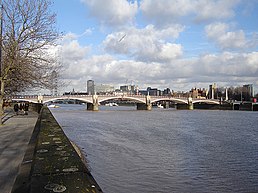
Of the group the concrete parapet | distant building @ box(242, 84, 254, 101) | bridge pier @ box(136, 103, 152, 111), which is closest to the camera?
the concrete parapet

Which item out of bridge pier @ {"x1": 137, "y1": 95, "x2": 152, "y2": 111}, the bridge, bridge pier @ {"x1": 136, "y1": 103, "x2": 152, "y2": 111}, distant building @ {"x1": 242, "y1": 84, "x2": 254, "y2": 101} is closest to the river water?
the bridge

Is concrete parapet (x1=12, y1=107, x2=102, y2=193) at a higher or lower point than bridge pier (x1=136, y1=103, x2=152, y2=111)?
higher

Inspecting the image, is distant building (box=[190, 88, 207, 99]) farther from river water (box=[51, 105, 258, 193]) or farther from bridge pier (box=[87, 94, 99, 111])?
river water (box=[51, 105, 258, 193])

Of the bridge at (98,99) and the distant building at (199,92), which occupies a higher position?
the distant building at (199,92)

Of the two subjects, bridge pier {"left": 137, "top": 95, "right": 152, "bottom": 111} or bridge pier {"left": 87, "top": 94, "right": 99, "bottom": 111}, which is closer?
bridge pier {"left": 87, "top": 94, "right": 99, "bottom": 111}

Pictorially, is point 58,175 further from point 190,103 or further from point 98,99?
point 190,103

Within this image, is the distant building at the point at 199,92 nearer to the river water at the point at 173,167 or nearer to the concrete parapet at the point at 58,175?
the river water at the point at 173,167

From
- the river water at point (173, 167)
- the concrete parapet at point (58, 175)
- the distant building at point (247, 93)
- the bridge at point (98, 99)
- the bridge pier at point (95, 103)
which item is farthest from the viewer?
the distant building at point (247, 93)

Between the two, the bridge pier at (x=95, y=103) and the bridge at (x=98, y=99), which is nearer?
the bridge at (x=98, y=99)

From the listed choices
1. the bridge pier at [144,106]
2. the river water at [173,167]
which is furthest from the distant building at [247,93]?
the river water at [173,167]

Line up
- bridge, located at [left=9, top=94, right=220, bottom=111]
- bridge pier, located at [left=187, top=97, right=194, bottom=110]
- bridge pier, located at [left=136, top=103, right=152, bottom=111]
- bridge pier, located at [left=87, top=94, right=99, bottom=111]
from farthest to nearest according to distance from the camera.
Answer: bridge pier, located at [left=187, top=97, right=194, bottom=110], bridge pier, located at [left=136, top=103, right=152, bottom=111], bridge pier, located at [left=87, top=94, right=99, bottom=111], bridge, located at [left=9, top=94, right=220, bottom=111]

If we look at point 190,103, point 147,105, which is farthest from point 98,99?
point 190,103

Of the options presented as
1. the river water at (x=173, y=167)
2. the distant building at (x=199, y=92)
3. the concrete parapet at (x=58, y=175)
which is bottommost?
the river water at (x=173, y=167)

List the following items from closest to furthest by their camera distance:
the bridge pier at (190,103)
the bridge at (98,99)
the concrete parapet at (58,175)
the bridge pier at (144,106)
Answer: the concrete parapet at (58,175)
the bridge at (98,99)
the bridge pier at (144,106)
the bridge pier at (190,103)
